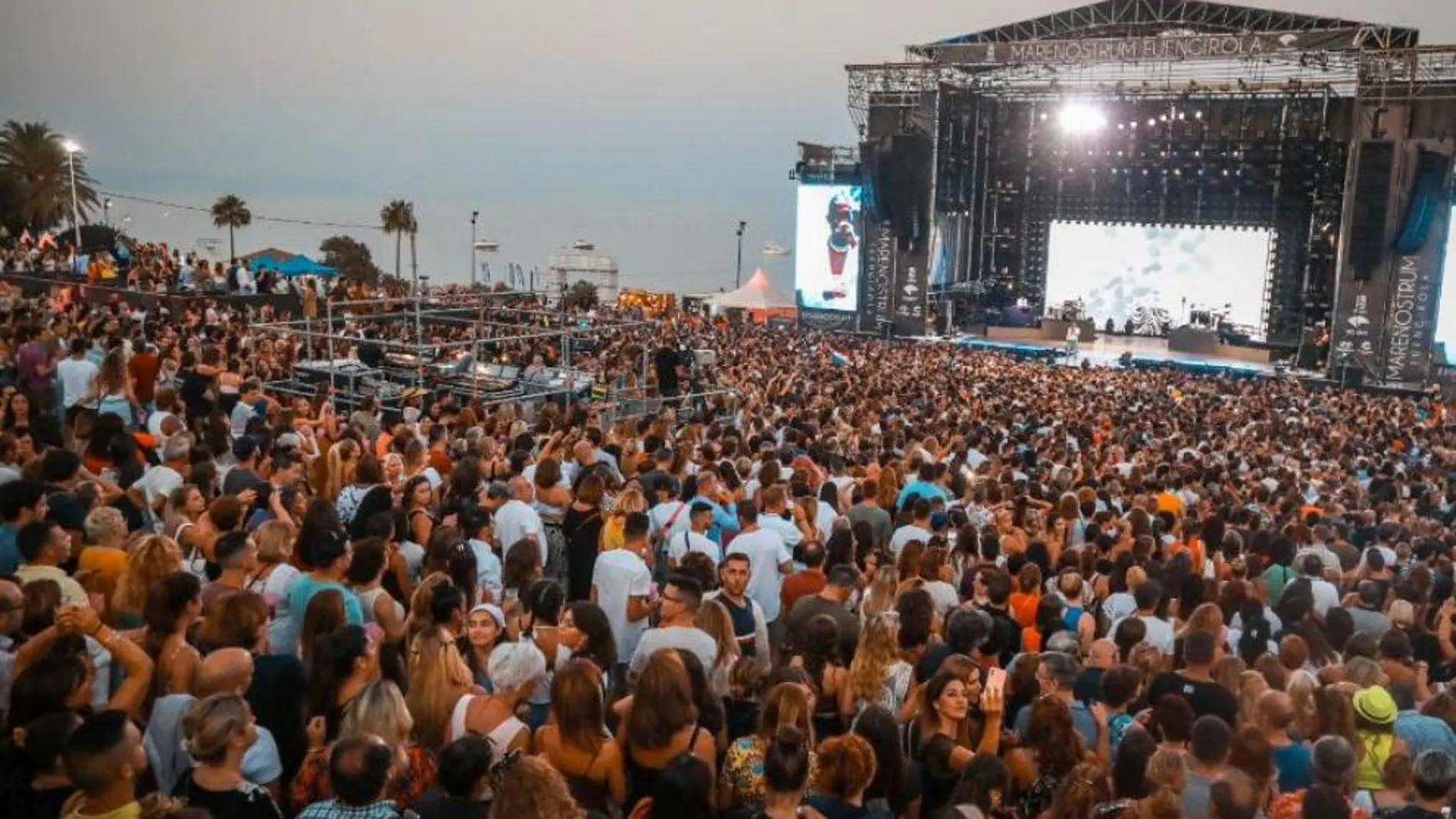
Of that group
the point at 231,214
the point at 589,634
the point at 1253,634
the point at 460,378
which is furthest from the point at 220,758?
the point at 231,214

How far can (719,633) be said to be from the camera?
14.0ft

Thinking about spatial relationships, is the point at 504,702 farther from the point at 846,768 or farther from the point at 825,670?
the point at 825,670

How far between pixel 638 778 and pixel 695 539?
8.27 ft

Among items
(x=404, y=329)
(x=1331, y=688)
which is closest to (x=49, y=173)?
(x=404, y=329)

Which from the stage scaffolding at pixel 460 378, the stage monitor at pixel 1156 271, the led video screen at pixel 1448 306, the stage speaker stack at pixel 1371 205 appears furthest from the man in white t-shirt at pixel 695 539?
the stage monitor at pixel 1156 271

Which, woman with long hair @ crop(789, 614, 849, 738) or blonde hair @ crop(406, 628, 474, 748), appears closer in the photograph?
blonde hair @ crop(406, 628, 474, 748)

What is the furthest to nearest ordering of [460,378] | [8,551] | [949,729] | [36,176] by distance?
[36,176], [460,378], [8,551], [949,729]

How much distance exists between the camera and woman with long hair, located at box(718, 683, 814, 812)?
133 inches

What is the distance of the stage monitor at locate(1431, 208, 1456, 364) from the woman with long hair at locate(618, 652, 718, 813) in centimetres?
2547

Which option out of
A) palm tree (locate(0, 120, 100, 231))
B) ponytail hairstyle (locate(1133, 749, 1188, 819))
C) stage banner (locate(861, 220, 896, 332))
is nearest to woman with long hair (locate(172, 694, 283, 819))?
ponytail hairstyle (locate(1133, 749, 1188, 819))

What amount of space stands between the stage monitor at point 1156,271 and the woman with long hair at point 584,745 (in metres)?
28.6

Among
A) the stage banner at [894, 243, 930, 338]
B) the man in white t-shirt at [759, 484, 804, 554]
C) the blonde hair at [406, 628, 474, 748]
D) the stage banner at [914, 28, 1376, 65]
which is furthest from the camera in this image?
the stage banner at [894, 243, 930, 338]

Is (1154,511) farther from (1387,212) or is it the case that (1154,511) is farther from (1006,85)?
(1006,85)

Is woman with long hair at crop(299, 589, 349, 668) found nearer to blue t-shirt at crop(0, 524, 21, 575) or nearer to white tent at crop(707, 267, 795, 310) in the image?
blue t-shirt at crop(0, 524, 21, 575)
